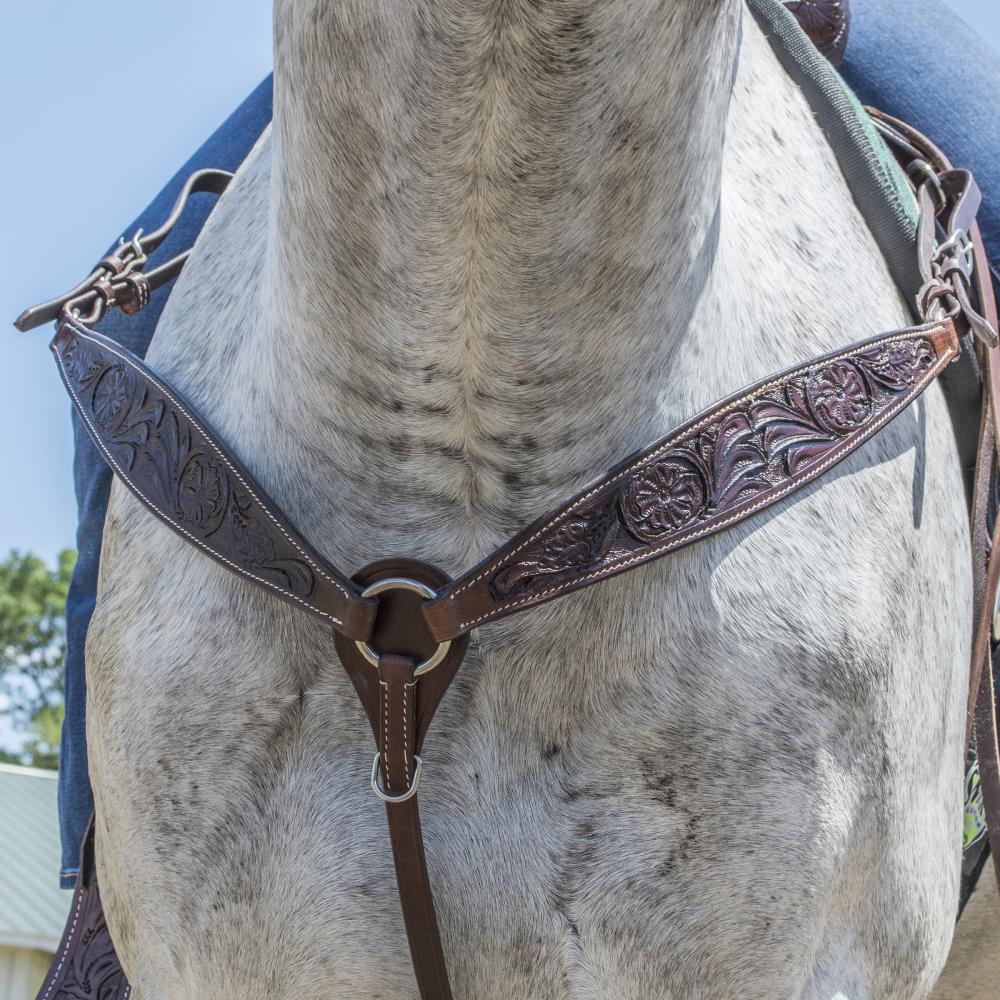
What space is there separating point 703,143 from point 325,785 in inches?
38.3

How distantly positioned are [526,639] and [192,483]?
0.52 m

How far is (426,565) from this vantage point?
76.9 inches

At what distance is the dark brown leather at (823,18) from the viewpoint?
3121mm

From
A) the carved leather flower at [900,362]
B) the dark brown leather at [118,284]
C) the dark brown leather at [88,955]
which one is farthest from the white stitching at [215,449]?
the dark brown leather at [88,955]

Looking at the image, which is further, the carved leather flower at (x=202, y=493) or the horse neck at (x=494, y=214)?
the carved leather flower at (x=202, y=493)

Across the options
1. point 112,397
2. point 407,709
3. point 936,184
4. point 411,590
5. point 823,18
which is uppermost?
point 823,18

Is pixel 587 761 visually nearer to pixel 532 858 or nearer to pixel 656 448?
pixel 532 858

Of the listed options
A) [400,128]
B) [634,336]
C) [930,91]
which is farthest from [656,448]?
[930,91]

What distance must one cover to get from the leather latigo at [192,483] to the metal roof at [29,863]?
28.1ft

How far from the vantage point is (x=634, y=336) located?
1962 mm

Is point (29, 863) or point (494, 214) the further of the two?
point (29, 863)

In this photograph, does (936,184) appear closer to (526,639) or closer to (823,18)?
(823,18)

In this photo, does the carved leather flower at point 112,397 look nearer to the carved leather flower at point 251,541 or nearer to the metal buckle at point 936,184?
the carved leather flower at point 251,541

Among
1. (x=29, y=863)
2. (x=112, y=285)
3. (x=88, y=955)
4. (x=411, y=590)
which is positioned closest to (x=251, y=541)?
(x=411, y=590)
